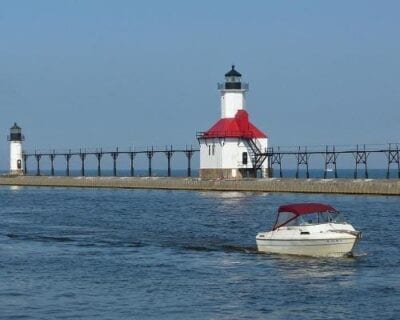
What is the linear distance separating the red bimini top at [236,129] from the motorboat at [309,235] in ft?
192

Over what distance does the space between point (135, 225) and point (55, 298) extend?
29.0 meters

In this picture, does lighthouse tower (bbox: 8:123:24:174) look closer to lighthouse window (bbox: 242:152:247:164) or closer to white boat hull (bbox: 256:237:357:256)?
lighthouse window (bbox: 242:152:247:164)

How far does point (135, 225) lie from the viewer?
58.2 metres

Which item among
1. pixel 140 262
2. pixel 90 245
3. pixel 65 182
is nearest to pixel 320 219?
pixel 140 262

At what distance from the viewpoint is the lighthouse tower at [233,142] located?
324 feet

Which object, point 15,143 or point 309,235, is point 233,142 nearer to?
point 15,143

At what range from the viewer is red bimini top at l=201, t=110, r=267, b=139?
324ft

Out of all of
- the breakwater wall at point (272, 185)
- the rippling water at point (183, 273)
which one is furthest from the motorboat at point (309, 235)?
the breakwater wall at point (272, 185)

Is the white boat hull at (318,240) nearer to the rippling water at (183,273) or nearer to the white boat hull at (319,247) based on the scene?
the white boat hull at (319,247)

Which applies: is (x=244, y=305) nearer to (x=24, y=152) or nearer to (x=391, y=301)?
(x=391, y=301)

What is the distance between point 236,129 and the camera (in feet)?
325

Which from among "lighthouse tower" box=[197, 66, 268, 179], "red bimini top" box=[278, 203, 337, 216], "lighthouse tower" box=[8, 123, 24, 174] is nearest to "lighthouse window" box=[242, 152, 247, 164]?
"lighthouse tower" box=[197, 66, 268, 179]

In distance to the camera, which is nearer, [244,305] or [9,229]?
[244,305]

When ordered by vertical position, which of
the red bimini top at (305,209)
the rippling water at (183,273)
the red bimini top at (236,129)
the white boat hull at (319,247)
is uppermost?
the red bimini top at (236,129)
